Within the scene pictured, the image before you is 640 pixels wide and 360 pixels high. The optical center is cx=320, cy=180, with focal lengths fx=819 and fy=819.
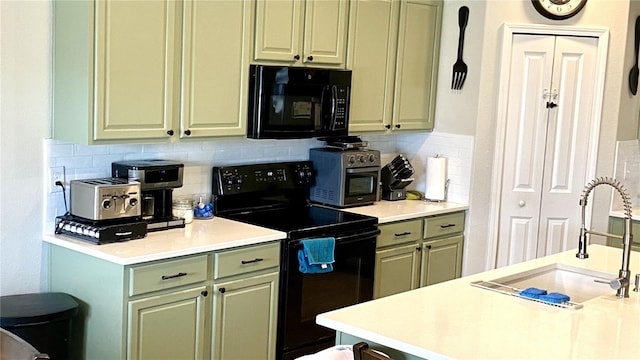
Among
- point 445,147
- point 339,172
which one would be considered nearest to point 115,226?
point 339,172

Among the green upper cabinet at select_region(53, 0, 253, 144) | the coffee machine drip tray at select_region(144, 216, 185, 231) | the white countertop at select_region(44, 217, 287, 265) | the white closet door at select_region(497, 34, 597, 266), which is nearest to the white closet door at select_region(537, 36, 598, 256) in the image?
the white closet door at select_region(497, 34, 597, 266)

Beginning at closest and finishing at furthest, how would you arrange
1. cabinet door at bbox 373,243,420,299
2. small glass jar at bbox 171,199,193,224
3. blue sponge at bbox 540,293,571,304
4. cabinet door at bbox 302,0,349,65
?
blue sponge at bbox 540,293,571,304
small glass jar at bbox 171,199,193,224
cabinet door at bbox 302,0,349,65
cabinet door at bbox 373,243,420,299

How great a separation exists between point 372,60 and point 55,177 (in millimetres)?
2090

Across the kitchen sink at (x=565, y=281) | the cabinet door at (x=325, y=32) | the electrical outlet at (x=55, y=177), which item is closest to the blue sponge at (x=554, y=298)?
the kitchen sink at (x=565, y=281)

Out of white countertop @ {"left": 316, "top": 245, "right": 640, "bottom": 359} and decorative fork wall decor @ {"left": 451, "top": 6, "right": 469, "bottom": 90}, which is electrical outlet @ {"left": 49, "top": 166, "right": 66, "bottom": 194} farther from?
decorative fork wall decor @ {"left": 451, "top": 6, "right": 469, "bottom": 90}

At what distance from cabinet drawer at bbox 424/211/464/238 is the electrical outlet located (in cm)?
228

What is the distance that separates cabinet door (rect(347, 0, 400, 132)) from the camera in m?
4.92

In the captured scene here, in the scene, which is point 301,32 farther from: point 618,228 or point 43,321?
point 618,228

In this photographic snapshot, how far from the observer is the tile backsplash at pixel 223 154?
3951mm

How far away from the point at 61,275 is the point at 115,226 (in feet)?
1.25

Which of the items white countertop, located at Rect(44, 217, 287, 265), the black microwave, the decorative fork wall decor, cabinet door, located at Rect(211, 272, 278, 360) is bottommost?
cabinet door, located at Rect(211, 272, 278, 360)

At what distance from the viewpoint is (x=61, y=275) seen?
12.6ft

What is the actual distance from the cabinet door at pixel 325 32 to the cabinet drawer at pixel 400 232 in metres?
1.02

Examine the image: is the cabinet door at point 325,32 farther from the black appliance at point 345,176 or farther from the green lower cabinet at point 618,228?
the green lower cabinet at point 618,228
